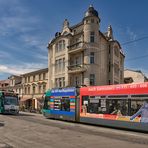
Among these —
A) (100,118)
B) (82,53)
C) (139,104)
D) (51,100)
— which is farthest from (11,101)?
(139,104)

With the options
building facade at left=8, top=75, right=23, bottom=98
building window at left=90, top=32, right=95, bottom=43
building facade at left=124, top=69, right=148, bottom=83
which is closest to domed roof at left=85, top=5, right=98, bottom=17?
building window at left=90, top=32, right=95, bottom=43

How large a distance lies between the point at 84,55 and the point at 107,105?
70.3 feet

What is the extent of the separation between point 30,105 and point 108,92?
41.1m

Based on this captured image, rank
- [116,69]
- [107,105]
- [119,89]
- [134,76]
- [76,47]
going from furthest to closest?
[134,76] → [116,69] → [76,47] → [107,105] → [119,89]

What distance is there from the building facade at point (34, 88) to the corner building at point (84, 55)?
17.9 feet

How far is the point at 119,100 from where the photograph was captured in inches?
779

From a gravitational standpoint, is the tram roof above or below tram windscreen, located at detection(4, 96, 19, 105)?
above

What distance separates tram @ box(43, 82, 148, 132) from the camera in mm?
18186

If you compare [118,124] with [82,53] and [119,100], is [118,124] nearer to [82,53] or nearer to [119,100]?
[119,100]

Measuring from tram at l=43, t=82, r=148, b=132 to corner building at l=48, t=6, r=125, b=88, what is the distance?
564 inches

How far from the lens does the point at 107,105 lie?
68.3 feet

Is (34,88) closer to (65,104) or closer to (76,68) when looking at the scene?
(76,68)

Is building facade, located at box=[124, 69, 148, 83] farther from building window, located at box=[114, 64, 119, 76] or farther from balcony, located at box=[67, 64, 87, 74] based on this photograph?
balcony, located at box=[67, 64, 87, 74]

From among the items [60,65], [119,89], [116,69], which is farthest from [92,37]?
[119,89]
